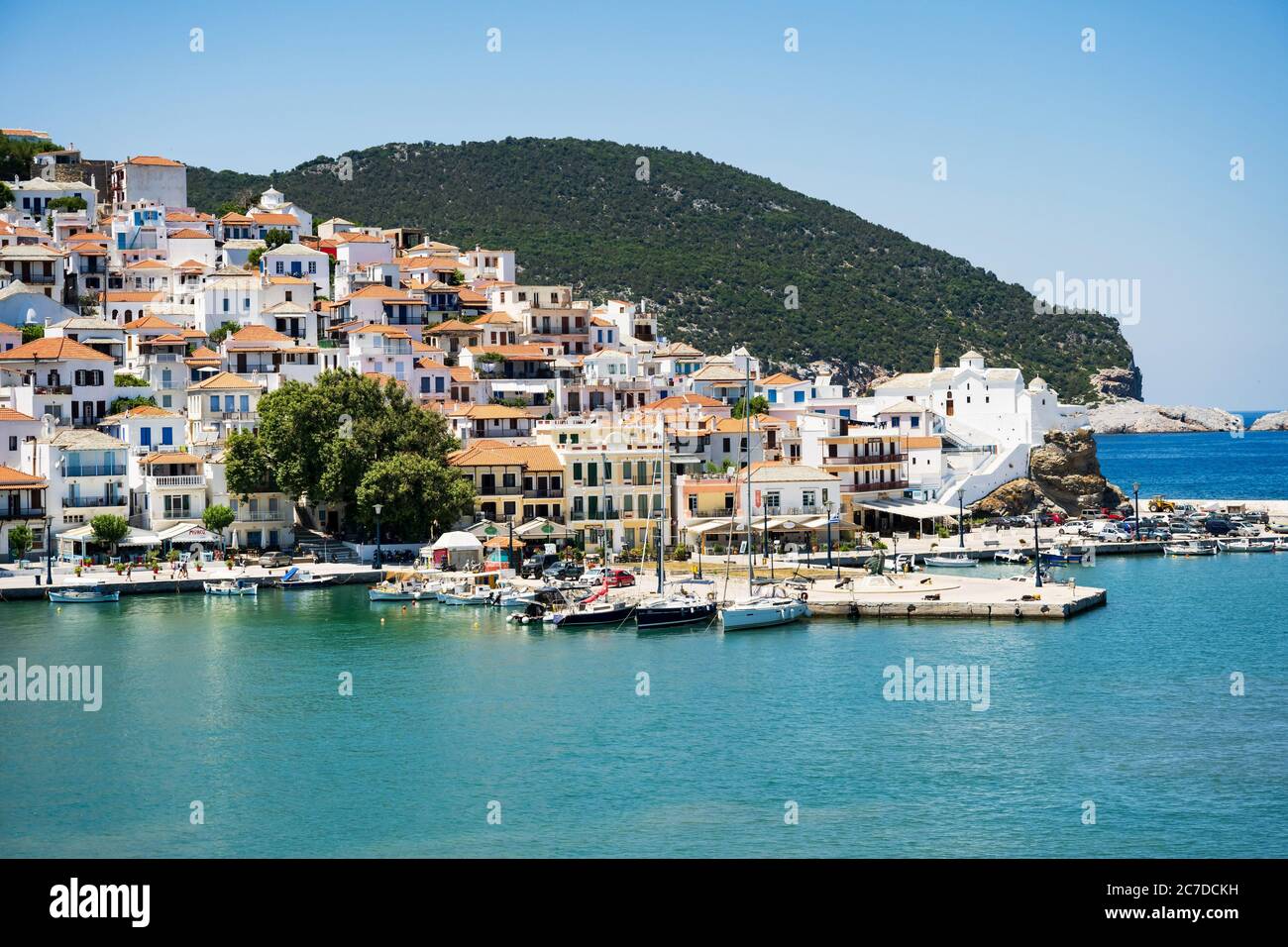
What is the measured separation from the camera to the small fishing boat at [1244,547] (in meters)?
61.8

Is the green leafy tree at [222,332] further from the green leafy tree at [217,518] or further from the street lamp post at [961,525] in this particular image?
the street lamp post at [961,525]

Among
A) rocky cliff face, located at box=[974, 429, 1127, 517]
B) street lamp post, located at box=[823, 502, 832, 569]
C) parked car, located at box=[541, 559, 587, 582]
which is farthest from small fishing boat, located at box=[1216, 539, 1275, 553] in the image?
parked car, located at box=[541, 559, 587, 582]

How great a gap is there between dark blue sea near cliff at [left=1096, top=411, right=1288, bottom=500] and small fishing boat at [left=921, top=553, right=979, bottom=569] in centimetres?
4027

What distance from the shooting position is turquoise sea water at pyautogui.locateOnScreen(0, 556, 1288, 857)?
2334cm

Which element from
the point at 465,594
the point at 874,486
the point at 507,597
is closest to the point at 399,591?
the point at 465,594

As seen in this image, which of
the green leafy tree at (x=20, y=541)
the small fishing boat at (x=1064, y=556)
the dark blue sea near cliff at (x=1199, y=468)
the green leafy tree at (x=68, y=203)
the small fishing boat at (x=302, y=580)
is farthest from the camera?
the dark blue sea near cliff at (x=1199, y=468)

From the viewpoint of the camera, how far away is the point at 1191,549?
61.0 meters

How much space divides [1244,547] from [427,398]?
35180mm

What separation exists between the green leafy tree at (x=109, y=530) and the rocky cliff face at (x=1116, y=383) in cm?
14451

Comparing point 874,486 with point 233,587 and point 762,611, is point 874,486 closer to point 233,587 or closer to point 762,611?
point 762,611

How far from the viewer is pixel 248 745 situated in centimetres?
2923

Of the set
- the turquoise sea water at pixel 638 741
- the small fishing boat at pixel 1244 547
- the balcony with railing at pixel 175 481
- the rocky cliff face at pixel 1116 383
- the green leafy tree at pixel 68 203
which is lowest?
the turquoise sea water at pixel 638 741

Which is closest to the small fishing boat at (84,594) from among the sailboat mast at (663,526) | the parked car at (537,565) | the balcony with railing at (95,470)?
the balcony with railing at (95,470)

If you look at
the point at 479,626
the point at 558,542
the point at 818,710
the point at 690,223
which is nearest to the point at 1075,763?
the point at 818,710
